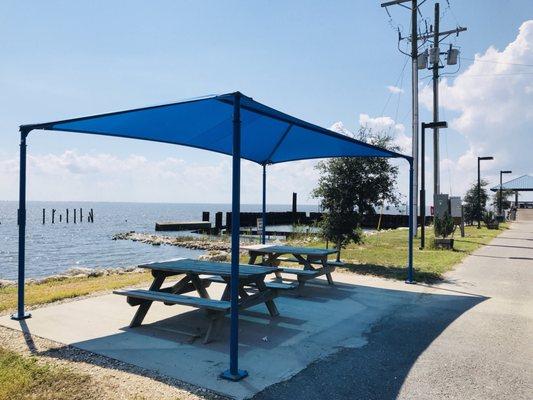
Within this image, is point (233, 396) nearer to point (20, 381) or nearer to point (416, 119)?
point (20, 381)

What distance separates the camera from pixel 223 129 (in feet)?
24.7

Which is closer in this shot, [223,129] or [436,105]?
Result: [223,129]

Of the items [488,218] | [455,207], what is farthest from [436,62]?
[488,218]

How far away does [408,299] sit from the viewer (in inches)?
301

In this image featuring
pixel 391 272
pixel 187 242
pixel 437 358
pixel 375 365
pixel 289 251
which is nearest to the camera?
pixel 375 365

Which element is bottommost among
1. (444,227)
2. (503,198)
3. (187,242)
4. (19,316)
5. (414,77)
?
(187,242)

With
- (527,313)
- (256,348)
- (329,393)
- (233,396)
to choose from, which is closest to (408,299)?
(527,313)

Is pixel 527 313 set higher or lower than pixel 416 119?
lower

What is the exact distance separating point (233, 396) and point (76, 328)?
2761 millimetres

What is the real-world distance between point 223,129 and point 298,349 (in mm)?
3949

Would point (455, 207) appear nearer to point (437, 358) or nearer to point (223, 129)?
point (223, 129)

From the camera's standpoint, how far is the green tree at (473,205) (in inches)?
1307

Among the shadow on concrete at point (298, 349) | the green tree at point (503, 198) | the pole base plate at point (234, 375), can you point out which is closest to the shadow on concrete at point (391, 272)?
the shadow on concrete at point (298, 349)

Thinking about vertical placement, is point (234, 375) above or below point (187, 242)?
above
